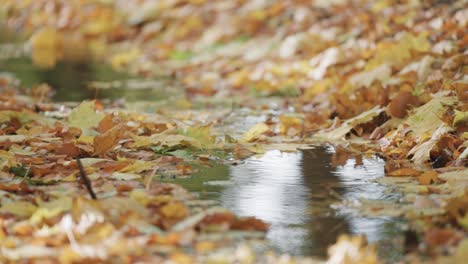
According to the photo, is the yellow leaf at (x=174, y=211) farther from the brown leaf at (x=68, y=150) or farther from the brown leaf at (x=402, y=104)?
the brown leaf at (x=402, y=104)

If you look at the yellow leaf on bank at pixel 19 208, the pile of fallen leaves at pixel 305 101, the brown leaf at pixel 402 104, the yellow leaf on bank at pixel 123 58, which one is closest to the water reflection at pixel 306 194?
the pile of fallen leaves at pixel 305 101

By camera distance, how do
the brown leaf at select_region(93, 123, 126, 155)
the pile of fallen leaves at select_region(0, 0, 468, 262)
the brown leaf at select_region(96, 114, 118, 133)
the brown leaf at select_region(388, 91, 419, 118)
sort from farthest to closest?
the brown leaf at select_region(388, 91, 419, 118) < the brown leaf at select_region(96, 114, 118, 133) < the brown leaf at select_region(93, 123, 126, 155) < the pile of fallen leaves at select_region(0, 0, 468, 262)

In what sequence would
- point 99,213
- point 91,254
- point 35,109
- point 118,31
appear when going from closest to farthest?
point 91,254, point 99,213, point 35,109, point 118,31

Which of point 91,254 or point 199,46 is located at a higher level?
point 199,46

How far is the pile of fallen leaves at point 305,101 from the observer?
3131 mm

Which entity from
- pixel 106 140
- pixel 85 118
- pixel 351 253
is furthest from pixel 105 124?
pixel 351 253

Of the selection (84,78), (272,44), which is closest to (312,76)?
(272,44)

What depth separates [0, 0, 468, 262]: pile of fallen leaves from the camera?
3.13m

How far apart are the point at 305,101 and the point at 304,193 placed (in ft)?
9.90

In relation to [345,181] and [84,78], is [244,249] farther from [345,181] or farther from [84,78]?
[84,78]

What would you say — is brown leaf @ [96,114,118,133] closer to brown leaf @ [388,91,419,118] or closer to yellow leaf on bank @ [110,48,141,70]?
brown leaf @ [388,91,419,118]

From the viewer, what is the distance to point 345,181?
3230 mm

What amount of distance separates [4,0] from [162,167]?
1701cm

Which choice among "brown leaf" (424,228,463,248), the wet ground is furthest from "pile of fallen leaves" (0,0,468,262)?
the wet ground
